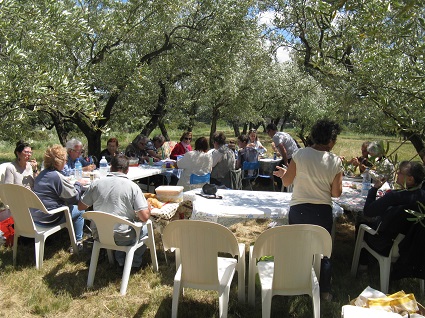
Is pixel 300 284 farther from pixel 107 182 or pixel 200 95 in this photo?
pixel 200 95

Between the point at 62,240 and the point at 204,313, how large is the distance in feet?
7.98

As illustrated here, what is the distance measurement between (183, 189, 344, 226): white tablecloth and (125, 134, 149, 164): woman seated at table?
2.95 metres

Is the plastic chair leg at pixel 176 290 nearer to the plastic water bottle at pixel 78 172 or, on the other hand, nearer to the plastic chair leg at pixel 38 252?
the plastic chair leg at pixel 38 252

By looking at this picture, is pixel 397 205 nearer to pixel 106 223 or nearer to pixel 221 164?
pixel 106 223

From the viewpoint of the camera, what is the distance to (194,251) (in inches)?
117

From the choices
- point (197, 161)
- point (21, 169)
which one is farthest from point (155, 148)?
point (21, 169)

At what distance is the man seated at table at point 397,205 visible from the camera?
325 centimetres

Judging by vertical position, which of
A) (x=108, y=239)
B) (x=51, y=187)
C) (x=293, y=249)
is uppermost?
(x=51, y=187)

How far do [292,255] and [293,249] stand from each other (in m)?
0.05

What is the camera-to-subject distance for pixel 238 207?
395 cm

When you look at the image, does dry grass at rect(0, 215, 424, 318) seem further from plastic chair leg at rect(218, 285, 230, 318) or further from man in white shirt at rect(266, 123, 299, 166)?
man in white shirt at rect(266, 123, 299, 166)

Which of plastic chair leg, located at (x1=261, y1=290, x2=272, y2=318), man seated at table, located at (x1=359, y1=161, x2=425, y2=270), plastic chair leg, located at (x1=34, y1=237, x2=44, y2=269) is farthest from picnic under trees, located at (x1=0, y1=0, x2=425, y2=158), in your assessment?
plastic chair leg, located at (x1=261, y1=290, x2=272, y2=318)

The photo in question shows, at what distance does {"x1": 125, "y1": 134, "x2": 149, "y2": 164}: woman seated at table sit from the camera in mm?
7141

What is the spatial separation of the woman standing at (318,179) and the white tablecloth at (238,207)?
45 centimetres
